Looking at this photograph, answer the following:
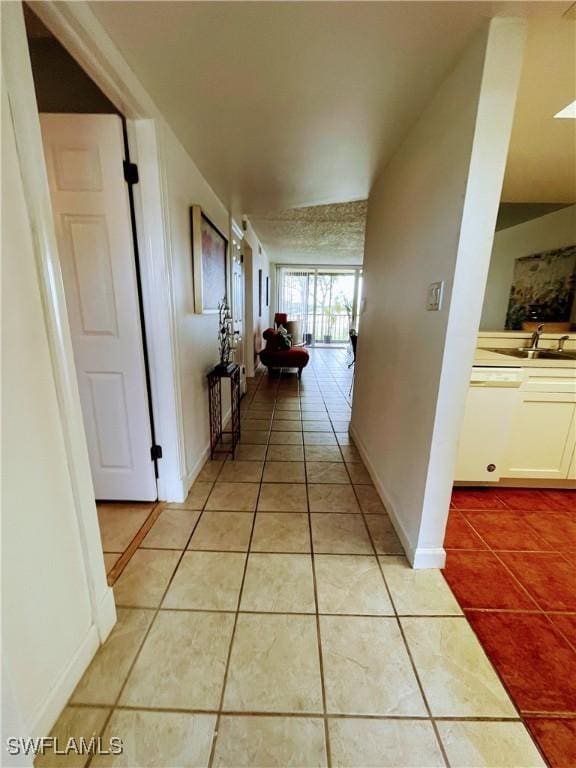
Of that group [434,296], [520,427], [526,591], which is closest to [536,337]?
[520,427]

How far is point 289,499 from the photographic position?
1.99 meters

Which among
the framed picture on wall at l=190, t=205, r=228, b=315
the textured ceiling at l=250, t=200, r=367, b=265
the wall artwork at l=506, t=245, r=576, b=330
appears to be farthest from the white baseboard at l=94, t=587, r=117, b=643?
the textured ceiling at l=250, t=200, r=367, b=265

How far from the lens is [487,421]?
1.92 m

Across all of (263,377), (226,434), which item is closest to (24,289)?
(226,434)

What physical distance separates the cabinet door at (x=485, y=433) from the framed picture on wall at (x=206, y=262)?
1.89 metres

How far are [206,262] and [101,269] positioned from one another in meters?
0.88

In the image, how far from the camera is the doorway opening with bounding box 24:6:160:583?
56.1 inches

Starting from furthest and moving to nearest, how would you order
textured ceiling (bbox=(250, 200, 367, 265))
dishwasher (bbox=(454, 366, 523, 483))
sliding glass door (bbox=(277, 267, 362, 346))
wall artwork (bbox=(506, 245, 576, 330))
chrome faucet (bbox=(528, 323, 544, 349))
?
sliding glass door (bbox=(277, 267, 362, 346)) → textured ceiling (bbox=(250, 200, 367, 265)) → wall artwork (bbox=(506, 245, 576, 330)) → chrome faucet (bbox=(528, 323, 544, 349)) → dishwasher (bbox=(454, 366, 523, 483))

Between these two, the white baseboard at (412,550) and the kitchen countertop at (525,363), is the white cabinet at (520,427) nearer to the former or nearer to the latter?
the kitchen countertop at (525,363)

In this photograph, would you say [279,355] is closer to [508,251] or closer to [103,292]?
[508,251]

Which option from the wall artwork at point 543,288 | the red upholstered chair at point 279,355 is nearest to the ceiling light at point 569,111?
the wall artwork at point 543,288

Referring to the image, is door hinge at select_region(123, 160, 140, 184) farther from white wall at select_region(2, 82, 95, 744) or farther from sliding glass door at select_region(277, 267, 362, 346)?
sliding glass door at select_region(277, 267, 362, 346)

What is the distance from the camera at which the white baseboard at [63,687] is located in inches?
33.3

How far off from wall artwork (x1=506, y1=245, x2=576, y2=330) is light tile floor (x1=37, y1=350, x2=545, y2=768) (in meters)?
2.09
